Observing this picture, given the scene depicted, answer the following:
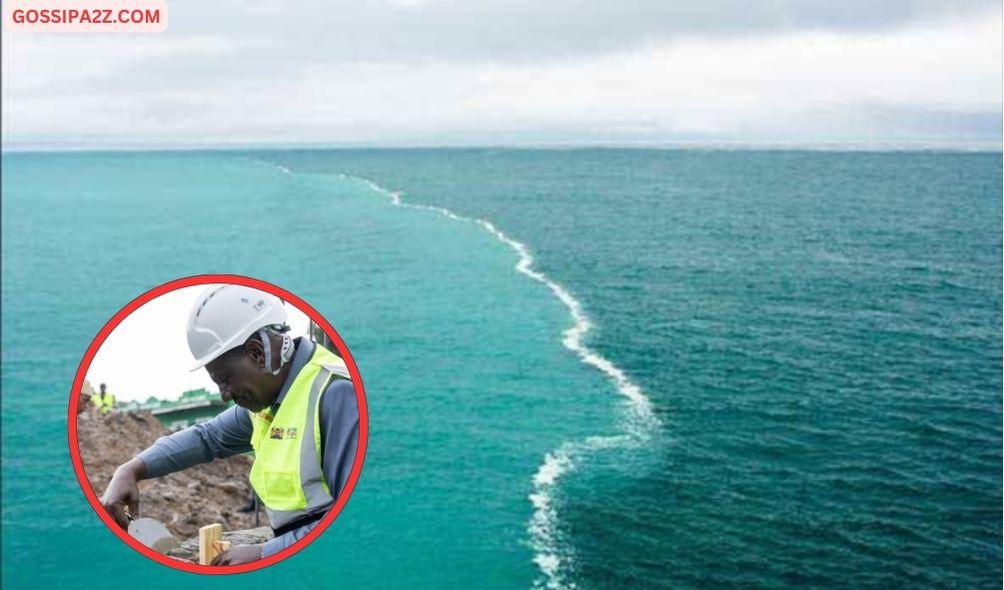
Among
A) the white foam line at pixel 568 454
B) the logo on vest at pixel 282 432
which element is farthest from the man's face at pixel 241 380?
the white foam line at pixel 568 454

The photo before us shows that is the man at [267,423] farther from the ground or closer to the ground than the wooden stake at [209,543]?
farther from the ground

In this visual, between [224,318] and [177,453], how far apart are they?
804mm

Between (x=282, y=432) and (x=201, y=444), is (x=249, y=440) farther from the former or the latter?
(x=282, y=432)

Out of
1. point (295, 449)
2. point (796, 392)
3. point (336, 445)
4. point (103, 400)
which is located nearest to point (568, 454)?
point (796, 392)

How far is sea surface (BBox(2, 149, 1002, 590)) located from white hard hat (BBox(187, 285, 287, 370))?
71.5 ft

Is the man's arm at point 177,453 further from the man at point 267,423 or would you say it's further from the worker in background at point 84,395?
the worker in background at point 84,395

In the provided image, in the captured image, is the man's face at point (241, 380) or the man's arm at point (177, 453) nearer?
the man's face at point (241, 380)

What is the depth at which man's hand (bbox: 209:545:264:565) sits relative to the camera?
395 centimetres

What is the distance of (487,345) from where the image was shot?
1806 inches

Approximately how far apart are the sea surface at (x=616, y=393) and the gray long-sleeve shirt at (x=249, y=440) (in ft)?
68.9

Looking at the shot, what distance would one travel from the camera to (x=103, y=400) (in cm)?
395

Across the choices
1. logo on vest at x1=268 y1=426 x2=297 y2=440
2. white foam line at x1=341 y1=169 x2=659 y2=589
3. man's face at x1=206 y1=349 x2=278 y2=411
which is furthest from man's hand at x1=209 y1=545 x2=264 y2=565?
white foam line at x1=341 y1=169 x2=659 y2=589

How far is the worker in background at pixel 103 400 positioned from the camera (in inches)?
150

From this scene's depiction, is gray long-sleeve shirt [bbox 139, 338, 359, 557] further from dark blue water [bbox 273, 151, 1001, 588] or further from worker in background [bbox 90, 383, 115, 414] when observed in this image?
dark blue water [bbox 273, 151, 1001, 588]
